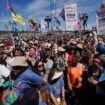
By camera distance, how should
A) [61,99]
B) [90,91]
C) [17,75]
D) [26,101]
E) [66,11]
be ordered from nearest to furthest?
[26,101]
[17,75]
[61,99]
[90,91]
[66,11]

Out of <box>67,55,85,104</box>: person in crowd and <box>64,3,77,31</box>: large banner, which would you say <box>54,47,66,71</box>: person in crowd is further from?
<box>64,3,77,31</box>: large banner

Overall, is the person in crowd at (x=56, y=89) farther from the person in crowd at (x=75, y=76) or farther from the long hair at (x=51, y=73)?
the person in crowd at (x=75, y=76)

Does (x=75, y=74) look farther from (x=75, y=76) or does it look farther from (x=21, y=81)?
(x=21, y=81)

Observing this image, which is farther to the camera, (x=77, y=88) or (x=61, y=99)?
(x=77, y=88)

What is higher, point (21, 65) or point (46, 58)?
point (21, 65)

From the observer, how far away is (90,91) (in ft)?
26.3

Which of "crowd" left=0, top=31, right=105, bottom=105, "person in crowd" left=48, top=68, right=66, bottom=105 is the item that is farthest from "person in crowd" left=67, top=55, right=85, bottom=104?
"person in crowd" left=48, top=68, right=66, bottom=105

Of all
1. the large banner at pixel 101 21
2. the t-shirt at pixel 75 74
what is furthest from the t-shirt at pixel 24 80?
the large banner at pixel 101 21

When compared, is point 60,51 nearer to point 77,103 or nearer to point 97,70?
point 77,103

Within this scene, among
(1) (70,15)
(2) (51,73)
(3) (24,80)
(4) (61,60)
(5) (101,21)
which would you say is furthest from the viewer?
Answer: (1) (70,15)

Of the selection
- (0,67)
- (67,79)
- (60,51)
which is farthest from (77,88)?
(0,67)

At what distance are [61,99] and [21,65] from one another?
2356 millimetres

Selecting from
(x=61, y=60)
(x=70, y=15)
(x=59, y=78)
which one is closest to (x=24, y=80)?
(x=59, y=78)

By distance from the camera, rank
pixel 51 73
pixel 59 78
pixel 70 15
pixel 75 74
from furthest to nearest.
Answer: pixel 70 15 < pixel 75 74 < pixel 59 78 < pixel 51 73
